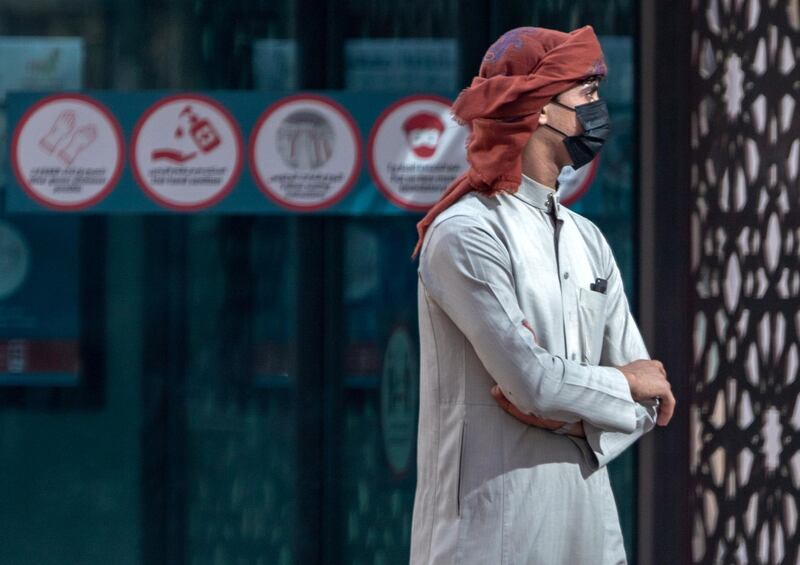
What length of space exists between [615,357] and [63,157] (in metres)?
3.28

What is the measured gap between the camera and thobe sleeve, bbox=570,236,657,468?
2.57 m

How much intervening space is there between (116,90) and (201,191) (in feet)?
1.80

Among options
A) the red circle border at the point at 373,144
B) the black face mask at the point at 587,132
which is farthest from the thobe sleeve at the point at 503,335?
the red circle border at the point at 373,144

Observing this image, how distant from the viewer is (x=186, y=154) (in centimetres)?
539

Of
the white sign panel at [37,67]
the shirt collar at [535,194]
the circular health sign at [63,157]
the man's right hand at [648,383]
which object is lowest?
the man's right hand at [648,383]

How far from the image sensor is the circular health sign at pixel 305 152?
5402 mm

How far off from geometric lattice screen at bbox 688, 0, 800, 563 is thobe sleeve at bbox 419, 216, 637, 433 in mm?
2302

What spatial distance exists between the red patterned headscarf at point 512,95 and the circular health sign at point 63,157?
121 inches

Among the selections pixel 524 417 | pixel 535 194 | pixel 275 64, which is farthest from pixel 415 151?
pixel 524 417

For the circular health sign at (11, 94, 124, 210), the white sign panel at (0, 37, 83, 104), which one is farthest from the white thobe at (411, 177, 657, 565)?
the white sign panel at (0, 37, 83, 104)

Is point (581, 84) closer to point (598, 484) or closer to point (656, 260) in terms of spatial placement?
point (598, 484)

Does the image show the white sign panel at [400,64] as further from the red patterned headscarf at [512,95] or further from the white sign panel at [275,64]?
the red patterned headscarf at [512,95]

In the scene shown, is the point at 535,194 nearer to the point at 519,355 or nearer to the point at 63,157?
the point at 519,355

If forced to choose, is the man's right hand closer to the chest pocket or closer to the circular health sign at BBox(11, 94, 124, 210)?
the chest pocket
